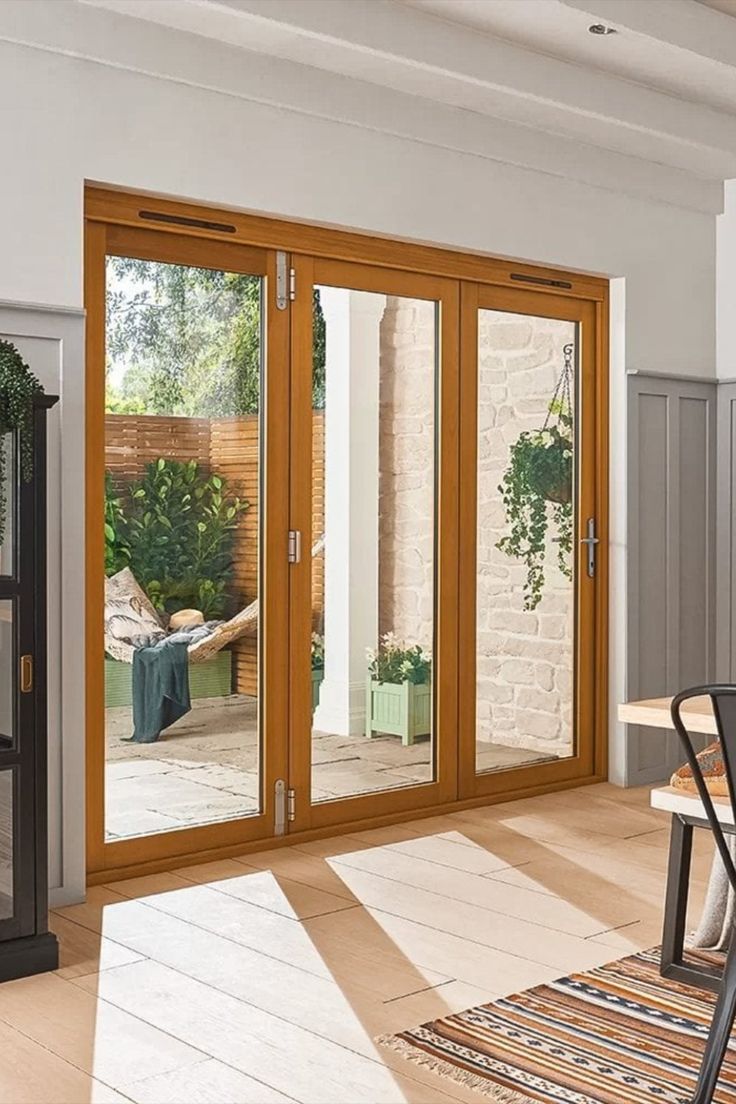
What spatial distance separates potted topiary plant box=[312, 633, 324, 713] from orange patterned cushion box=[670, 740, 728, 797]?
5.51ft

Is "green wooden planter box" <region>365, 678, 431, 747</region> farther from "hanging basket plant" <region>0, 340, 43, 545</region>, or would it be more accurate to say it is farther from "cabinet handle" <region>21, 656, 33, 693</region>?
"hanging basket plant" <region>0, 340, 43, 545</region>

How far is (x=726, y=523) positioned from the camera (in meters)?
6.40

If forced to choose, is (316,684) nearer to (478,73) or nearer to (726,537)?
(478,73)

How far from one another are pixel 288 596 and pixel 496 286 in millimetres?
1722

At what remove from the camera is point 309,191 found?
4.76m

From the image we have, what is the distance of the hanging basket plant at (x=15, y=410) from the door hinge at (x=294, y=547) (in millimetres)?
1492

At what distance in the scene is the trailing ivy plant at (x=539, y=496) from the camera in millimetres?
5742

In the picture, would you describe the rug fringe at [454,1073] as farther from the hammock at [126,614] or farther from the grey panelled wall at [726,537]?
the grey panelled wall at [726,537]

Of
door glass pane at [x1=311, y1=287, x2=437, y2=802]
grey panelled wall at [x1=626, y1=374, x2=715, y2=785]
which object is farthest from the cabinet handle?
grey panelled wall at [x1=626, y1=374, x2=715, y2=785]

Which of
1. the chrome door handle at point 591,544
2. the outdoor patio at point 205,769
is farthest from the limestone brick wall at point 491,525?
the outdoor patio at point 205,769

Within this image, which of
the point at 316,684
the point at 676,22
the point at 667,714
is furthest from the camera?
the point at 316,684

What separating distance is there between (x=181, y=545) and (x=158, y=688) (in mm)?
508

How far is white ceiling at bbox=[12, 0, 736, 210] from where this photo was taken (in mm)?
4211

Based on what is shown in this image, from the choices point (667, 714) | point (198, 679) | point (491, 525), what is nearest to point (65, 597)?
point (198, 679)
